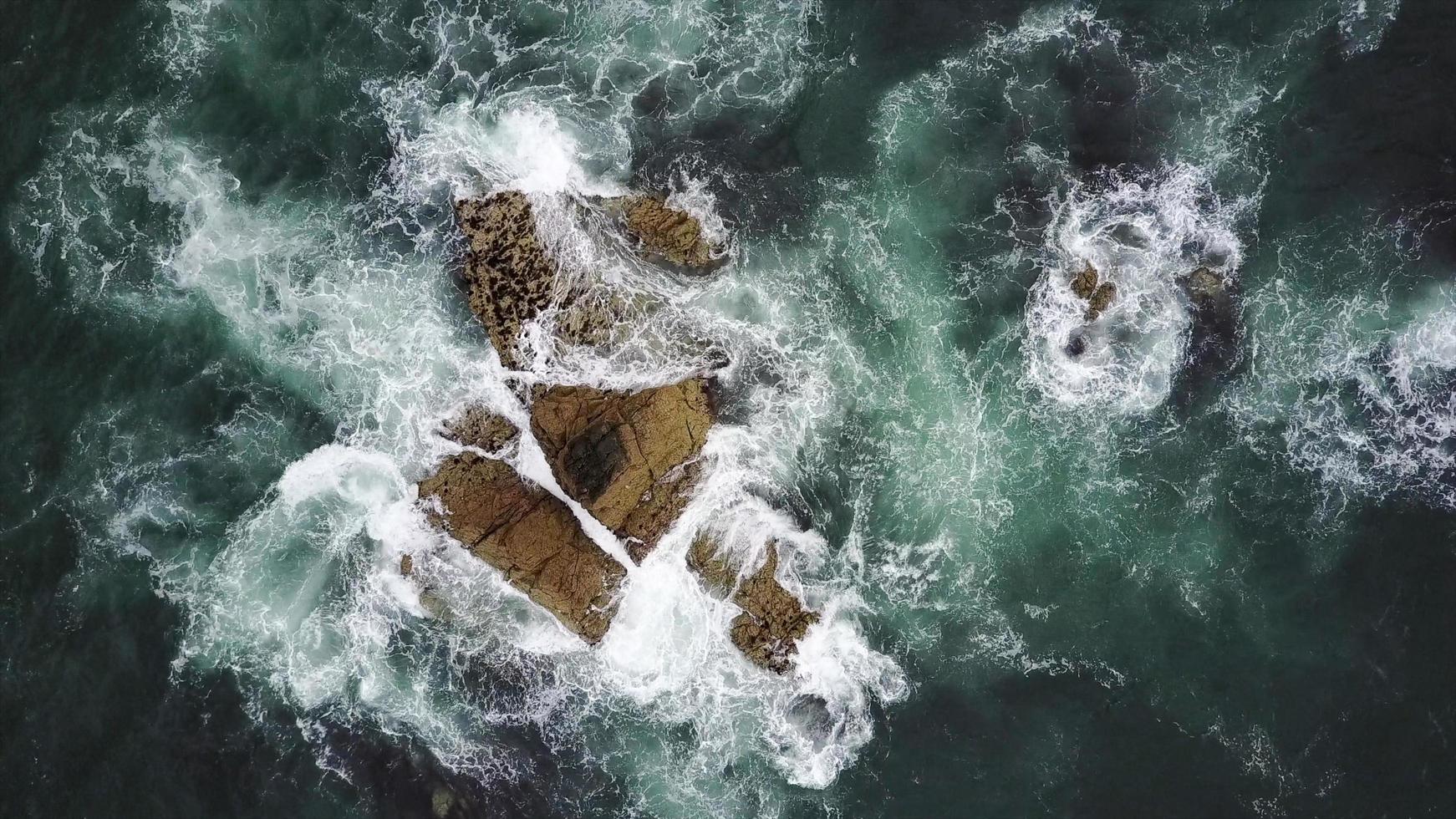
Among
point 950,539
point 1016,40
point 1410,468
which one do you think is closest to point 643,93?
point 1016,40

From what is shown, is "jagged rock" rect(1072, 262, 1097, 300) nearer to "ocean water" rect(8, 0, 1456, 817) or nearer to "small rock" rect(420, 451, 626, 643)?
"ocean water" rect(8, 0, 1456, 817)

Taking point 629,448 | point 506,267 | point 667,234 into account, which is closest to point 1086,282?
point 667,234

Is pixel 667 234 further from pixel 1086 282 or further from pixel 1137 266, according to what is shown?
pixel 1137 266

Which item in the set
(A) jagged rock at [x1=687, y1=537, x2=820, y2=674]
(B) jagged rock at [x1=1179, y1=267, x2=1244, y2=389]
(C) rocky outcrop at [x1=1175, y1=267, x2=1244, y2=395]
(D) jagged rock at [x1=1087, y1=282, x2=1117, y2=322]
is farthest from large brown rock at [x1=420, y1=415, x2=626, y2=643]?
(B) jagged rock at [x1=1179, y1=267, x2=1244, y2=389]

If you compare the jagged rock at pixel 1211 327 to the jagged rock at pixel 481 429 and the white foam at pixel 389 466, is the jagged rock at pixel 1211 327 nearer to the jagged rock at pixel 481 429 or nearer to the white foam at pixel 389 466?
the white foam at pixel 389 466

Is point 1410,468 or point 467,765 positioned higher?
point 1410,468

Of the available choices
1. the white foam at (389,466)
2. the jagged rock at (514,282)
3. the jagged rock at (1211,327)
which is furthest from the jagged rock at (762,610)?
the jagged rock at (1211,327)

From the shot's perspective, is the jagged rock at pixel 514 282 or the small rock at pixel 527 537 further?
the jagged rock at pixel 514 282

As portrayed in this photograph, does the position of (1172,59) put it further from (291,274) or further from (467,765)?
(467,765)
